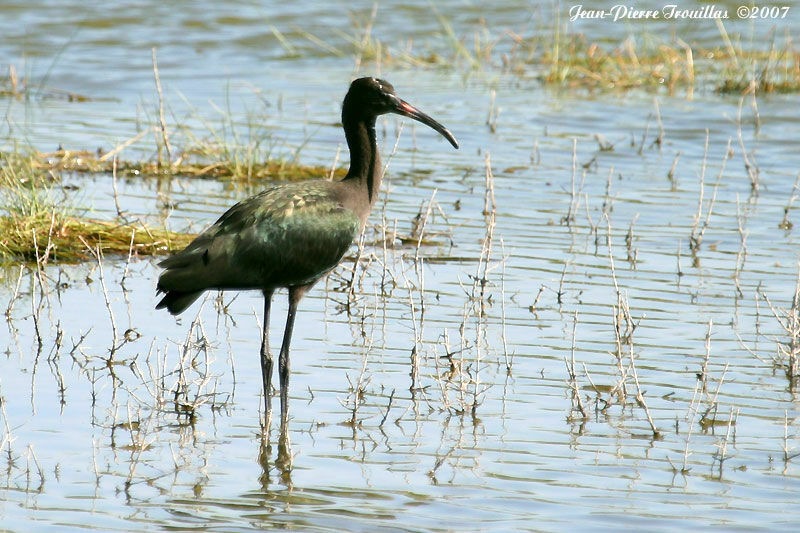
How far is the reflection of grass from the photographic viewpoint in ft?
26.7

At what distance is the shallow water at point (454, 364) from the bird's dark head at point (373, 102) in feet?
3.62

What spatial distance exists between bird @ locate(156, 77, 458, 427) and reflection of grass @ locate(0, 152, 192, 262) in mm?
2011

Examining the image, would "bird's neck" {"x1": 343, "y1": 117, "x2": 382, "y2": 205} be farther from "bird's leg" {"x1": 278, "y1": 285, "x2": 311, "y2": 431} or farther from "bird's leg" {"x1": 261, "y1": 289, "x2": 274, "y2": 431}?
"bird's leg" {"x1": 261, "y1": 289, "x2": 274, "y2": 431}

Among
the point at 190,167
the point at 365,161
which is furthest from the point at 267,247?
the point at 190,167

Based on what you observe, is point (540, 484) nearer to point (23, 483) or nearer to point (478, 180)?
point (23, 483)

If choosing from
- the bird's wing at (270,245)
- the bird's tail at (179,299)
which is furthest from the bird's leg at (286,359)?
the bird's tail at (179,299)

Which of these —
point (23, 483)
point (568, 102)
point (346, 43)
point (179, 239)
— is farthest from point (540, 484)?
point (346, 43)

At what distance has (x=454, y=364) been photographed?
6.19 meters

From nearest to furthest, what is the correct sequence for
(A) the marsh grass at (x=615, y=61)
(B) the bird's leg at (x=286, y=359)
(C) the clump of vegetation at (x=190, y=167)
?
(B) the bird's leg at (x=286, y=359)
(C) the clump of vegetation at (x=190, y=167)
(A) the marsh grass at (x=615, y=61)

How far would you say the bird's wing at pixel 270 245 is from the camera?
5961mm

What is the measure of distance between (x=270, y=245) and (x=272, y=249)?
2 cm

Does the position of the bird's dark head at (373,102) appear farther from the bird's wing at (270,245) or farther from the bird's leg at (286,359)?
the bird's leg at (286,359)

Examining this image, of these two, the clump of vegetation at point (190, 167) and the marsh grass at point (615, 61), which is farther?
the marsh grass at point (615, 61)

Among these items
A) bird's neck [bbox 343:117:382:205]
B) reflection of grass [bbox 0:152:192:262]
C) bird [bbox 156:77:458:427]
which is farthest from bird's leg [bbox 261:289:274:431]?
reflection of grass [bbox 0:152:192:262]
